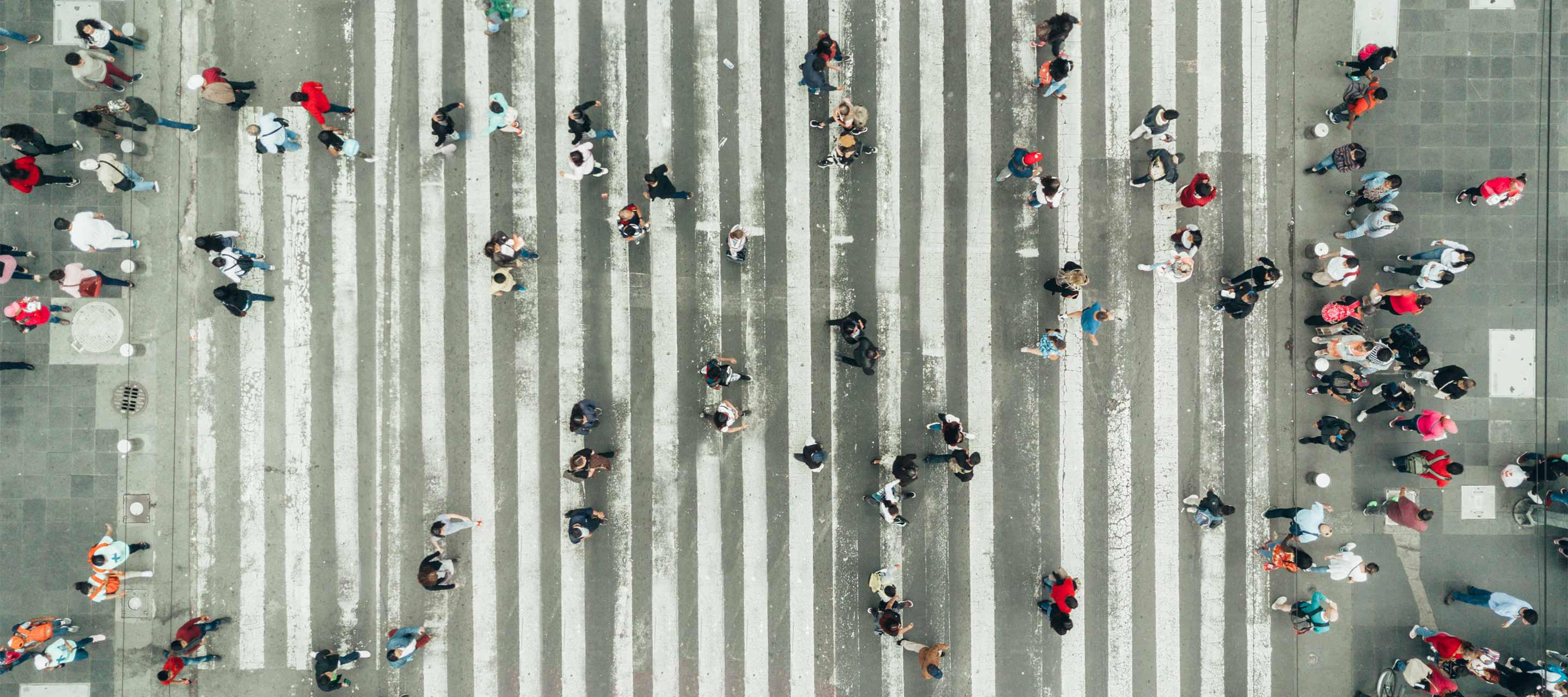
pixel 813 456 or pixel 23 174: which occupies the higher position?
pixel 23 174

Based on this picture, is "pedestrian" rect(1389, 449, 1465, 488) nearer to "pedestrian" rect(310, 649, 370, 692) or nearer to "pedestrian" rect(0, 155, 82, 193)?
"pedestrian" rect(310, 649, 370, 692)

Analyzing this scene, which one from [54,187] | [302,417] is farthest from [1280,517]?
[54,187]

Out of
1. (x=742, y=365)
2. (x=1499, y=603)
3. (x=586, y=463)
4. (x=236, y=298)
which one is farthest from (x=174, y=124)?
(x=1499, y=603)

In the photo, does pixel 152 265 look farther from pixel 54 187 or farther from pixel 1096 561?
pixel 1096 561

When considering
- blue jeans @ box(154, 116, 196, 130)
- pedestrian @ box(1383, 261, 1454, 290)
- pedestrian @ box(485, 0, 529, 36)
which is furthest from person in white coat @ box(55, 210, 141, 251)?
pedestrian @ box(1383, 261, 1454, 290)

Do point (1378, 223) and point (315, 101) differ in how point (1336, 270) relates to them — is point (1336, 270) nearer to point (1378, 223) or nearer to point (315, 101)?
point (1378, 223)

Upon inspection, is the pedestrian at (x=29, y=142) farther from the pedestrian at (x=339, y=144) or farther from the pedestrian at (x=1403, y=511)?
the pedestrian at (x=1403, y=511)
